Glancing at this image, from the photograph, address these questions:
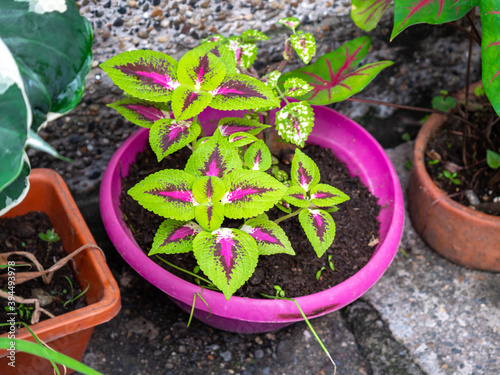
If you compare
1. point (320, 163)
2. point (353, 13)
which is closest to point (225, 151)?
point (320, 163)

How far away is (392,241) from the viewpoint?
1161 millimetres

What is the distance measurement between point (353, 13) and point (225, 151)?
22.9 inches

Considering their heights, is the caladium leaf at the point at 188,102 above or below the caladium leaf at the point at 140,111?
above

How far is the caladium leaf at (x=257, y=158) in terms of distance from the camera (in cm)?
107

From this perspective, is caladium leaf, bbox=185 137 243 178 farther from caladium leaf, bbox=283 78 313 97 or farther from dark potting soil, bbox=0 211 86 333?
dark potting soil, bbox=0 211 86 333

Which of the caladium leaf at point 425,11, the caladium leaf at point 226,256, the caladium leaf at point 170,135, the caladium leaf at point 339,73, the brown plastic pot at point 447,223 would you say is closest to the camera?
the caladium leaf at point 226,256

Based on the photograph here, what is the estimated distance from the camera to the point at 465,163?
151 cm

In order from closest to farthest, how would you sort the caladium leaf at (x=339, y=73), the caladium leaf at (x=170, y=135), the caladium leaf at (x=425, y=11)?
the caladium leaf at (x=170, y=135)
the caladium leaf at (x=425, y=11)
the caladium leaf at (x=339, y=73)

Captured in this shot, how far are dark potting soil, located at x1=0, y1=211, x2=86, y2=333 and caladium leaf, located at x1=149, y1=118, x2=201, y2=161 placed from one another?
435 millimetres

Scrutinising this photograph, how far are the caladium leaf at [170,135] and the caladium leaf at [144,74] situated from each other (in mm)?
57

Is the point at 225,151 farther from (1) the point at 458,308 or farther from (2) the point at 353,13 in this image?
(1) the point at 458,308

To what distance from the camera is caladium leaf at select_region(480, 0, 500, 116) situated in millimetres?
968

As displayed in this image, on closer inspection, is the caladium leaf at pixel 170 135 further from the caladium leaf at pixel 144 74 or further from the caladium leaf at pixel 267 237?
the caladium leaf at pixel 267 237

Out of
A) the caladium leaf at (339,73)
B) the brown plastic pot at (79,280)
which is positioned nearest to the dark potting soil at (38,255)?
the brown plastic pot at (79,280)
